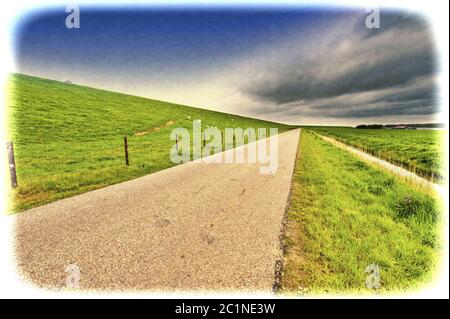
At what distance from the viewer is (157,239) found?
4.07m

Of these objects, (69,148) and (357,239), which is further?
(69,148)

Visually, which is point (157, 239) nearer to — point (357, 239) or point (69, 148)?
point (357, 239)

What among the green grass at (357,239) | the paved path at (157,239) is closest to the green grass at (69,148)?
the paved path at (157,239)

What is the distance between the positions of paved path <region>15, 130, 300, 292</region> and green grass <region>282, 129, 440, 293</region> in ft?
1.48

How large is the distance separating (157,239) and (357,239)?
3779 mm

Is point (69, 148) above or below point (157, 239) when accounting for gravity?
above

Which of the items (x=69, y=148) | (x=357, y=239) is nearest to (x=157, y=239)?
(x=357, y=239)

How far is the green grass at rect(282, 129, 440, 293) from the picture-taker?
122 inches

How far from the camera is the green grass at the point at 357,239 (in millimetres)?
3092

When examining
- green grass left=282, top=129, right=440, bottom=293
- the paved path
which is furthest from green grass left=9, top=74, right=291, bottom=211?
green grass left=282, top=129, right=440, bottom=293

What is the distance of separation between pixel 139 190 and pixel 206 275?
477 centimetres

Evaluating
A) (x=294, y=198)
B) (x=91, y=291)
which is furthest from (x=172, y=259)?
(x=294, y=198)

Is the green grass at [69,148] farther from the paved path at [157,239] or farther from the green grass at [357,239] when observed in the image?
the green grass at [357,239]

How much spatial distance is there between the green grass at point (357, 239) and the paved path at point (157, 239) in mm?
450
